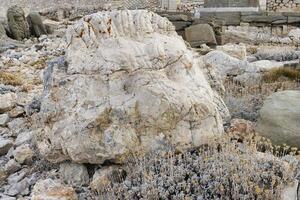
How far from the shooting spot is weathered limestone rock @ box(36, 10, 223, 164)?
12.0 feet

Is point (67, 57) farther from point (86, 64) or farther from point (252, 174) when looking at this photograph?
point (252, 174)

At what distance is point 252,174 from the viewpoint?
320cm

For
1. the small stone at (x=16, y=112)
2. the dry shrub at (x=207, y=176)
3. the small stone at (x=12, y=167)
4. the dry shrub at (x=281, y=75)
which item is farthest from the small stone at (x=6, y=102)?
the dry shrub at (x=281, y=75)

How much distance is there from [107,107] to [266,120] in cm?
152

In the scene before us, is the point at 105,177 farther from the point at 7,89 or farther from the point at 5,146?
the point at 7,89

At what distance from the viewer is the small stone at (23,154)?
4.36 metres

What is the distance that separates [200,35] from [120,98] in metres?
8.69

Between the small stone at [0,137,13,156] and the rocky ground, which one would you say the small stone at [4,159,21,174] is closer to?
the rocky ground

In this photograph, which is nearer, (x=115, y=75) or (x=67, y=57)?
(x=115, y=75)

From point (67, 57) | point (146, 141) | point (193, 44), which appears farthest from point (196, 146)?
point (193, 44)

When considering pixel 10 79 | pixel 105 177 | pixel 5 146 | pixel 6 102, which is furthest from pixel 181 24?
pixel 105 177

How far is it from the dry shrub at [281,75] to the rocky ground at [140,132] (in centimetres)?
256

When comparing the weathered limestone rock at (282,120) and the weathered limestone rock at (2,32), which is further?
the weathered limestone rock at (2,32)

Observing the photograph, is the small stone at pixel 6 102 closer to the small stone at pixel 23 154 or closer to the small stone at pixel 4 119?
the small stone at pixel 4 119
